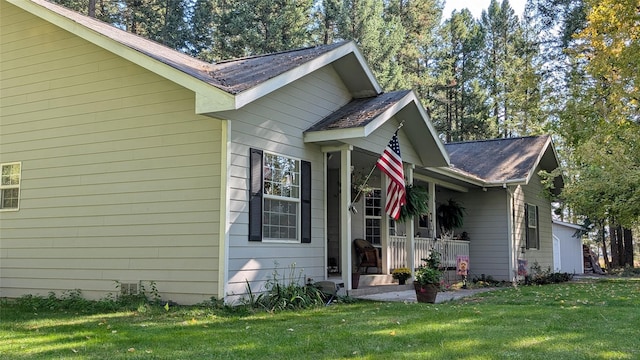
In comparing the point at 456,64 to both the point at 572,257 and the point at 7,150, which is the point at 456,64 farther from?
the point at 7,150

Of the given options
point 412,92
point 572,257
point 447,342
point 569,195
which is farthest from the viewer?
A: point 572,257

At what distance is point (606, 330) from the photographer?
21.1ft

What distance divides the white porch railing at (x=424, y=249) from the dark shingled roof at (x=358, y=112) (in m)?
2.80

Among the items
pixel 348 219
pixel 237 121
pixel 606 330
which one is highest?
pixel 237 121

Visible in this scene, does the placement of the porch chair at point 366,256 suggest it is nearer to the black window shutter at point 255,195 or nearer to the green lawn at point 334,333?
the green lawn at point 334,333

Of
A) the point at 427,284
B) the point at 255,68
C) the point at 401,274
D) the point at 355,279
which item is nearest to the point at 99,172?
the point at 255,68

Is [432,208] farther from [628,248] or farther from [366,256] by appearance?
[628,248]

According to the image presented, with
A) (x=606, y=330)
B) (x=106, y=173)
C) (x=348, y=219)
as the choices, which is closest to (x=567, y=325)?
(x=606, y=330)

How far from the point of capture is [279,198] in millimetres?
9148

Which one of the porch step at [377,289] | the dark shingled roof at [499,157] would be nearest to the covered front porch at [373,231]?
the porch step at [377,289]

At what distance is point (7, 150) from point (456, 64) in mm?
29359

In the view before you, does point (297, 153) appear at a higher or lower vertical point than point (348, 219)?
higher

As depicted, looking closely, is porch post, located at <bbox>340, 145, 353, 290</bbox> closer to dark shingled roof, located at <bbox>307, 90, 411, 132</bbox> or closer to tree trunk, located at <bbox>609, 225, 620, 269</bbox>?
dark shingled roof, located at <bbox>307, 90, 411, 132</bbox>

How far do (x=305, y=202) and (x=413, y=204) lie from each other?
117 inches
